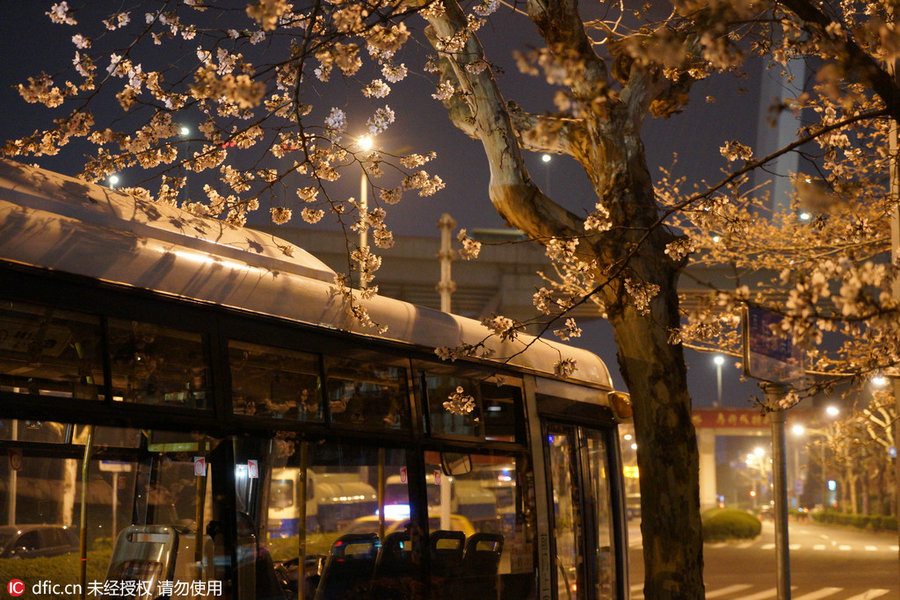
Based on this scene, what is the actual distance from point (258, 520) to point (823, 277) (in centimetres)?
328

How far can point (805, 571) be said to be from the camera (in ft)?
90.1

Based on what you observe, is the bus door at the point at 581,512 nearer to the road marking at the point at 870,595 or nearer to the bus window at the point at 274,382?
the bus window at the point at 274,382

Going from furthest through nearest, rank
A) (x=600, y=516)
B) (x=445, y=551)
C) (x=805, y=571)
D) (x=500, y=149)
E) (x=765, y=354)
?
(x=805, y=571), (x=600, y=516), (x=500, y=149), (x=765, y=354), (x=445, y=551)

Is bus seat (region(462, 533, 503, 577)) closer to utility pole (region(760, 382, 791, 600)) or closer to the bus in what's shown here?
the bus

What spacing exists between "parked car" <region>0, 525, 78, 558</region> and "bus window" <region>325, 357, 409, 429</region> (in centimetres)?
164

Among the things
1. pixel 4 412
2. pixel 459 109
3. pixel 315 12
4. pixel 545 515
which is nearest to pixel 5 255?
pixel 4 412

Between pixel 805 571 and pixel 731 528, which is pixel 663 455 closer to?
pixel 805 571

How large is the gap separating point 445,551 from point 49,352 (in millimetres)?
3194

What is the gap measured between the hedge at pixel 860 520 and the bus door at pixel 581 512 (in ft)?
159

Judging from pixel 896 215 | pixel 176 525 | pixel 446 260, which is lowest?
pixel 176 525

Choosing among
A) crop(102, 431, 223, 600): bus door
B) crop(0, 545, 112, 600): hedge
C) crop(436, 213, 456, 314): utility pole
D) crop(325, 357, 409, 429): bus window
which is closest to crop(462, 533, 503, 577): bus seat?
crop(325, 357, 409, 429): bus window

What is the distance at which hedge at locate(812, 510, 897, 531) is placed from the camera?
5416 centimetres

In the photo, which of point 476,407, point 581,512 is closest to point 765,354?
point 581,512

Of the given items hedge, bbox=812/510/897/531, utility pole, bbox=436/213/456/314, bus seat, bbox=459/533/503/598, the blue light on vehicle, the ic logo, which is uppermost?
utility pole, bbox=436/213/456/314
